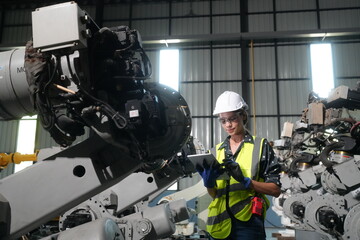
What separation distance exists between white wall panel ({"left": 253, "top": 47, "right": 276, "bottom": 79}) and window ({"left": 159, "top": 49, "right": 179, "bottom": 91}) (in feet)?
8.48

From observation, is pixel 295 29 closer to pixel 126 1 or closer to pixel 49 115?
pixel 126 1

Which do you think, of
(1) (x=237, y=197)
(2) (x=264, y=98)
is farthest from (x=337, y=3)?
(1) (x=237, y=197)

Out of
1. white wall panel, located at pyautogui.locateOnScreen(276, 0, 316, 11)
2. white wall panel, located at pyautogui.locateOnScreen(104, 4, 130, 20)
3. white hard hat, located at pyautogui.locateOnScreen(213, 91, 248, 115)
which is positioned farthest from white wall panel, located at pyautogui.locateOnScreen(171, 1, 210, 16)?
white hard hat, located at pyautogui.locateOnScreen(213, 91, 248, 115)

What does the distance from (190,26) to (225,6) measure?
4.47ft

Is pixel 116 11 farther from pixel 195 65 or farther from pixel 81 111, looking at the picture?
pixel 81 111

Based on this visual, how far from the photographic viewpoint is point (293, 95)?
10.7m

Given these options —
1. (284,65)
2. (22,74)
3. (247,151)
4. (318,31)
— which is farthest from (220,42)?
(22,74)

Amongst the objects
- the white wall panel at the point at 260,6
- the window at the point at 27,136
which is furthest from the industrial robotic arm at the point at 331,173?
the window at the point at 27,136

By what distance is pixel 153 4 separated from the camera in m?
11.9

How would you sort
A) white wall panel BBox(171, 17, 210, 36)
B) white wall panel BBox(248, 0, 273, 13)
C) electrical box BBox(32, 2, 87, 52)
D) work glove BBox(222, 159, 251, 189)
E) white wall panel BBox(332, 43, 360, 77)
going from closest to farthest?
electrical box BBox(32, 2, 87, 52) < work glove BBox(222, 159, 251, 189) < white wall panel BBox(332, 43, 360, 77) < white wall panel BBox(248, 0, 273, 13) < white wall panel BBox(171, 17, 210, 36)

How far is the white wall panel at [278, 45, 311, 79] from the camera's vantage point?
10820mm

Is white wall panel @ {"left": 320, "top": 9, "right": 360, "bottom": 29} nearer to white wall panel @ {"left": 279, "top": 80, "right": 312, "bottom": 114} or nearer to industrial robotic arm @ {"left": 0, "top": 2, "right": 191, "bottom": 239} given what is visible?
white wall panel @ {"left": 279, "top": 80, "right": 312, "bottom": 114}

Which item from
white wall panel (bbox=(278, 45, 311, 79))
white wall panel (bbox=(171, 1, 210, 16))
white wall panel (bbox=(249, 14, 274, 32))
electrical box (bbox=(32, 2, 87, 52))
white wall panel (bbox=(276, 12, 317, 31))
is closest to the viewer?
electrical box (bbox=(32, 2, 87, 52))

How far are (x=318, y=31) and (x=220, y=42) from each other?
3.02m
